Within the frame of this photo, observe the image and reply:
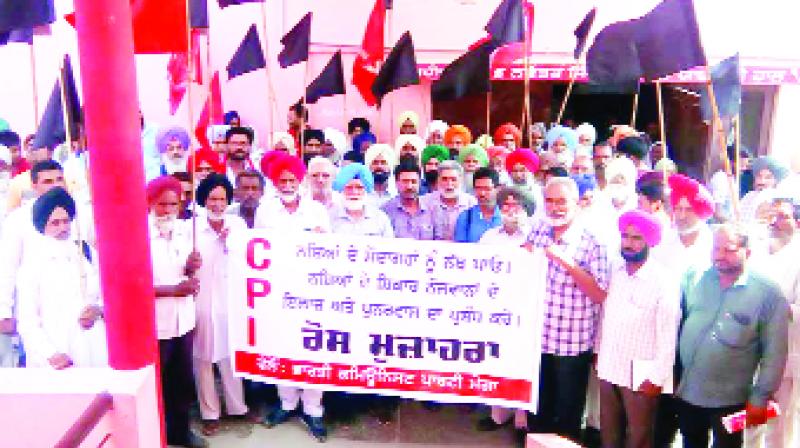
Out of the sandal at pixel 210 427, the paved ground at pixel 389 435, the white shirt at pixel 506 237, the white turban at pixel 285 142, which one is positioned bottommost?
the paved ground at pixel 389 435

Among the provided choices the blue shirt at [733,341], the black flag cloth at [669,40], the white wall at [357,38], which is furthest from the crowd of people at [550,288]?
the white wall at [357,38]

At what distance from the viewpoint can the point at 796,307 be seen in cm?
407

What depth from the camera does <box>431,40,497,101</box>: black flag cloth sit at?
7.02 m

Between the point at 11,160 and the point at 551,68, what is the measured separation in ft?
22.9

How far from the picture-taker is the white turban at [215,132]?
8466mm

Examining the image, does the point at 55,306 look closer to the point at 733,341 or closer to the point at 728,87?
the point at 733,341

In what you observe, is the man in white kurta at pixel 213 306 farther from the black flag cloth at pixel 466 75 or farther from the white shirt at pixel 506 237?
the black flag cloth at pixel 466 75

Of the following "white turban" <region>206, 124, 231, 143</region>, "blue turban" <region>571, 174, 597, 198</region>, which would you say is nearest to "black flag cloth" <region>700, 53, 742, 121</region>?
"blue turban" <region>571, 174, 597, 198</region>

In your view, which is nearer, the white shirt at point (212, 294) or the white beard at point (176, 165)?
the white shirt at point (212, 294)

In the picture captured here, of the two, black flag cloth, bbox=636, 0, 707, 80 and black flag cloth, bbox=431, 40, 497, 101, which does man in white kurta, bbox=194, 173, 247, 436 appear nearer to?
black flag cloth, bbox=431, 40, 497, 101

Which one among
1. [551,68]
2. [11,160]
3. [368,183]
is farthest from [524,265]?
[551,68]

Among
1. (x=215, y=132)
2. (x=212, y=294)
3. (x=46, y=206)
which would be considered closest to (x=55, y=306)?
(x=46, y=206)

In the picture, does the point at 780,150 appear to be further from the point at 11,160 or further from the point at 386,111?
the point at 11,160

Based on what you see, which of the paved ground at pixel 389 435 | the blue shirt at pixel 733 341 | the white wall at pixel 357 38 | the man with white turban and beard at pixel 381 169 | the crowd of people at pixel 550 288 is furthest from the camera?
the white wall at pixel 357 38
